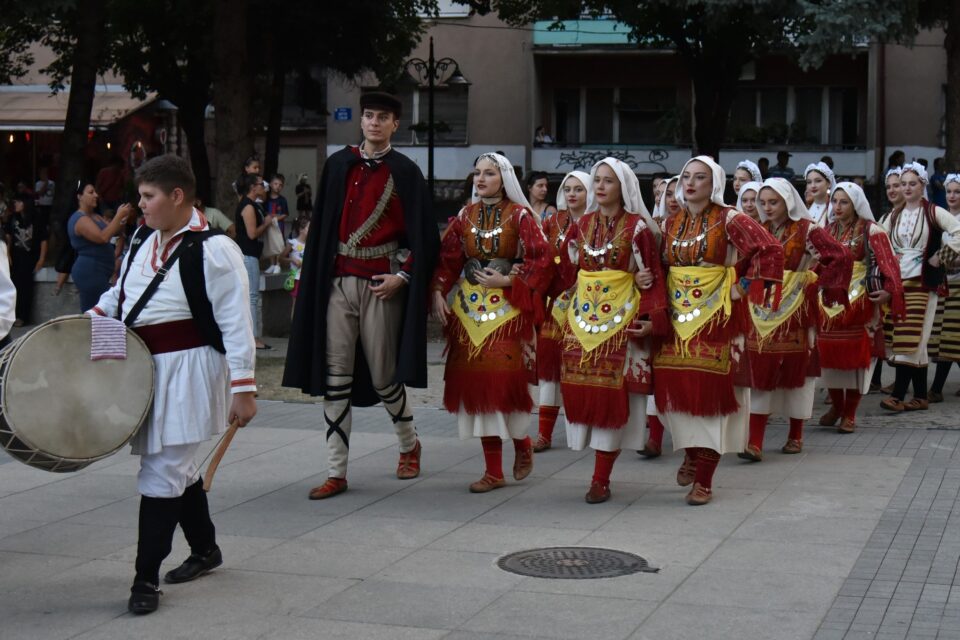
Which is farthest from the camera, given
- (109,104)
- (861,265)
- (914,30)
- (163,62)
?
(109,104)

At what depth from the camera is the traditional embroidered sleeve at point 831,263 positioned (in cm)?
939

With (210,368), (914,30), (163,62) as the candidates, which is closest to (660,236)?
(210,368)

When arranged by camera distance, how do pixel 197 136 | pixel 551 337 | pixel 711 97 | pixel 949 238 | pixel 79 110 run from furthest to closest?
pixel 197 136 < pixel 711 97 < pixel 79 110 < pixel 949 238 < pixel 551 337

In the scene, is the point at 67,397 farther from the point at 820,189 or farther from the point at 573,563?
the point at 820,189

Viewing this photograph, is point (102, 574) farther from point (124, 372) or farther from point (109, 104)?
point (109, 104)

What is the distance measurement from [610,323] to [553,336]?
6.89 ft

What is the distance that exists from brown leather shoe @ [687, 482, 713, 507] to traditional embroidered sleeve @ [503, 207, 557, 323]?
1345 mm

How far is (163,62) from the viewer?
86.5 feet

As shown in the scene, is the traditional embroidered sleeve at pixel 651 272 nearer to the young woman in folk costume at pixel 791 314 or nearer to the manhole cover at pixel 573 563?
the manhole cover at pixel 573 563

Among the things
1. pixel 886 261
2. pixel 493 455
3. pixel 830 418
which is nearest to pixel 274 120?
pixel 830 418

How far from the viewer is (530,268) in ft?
26.5

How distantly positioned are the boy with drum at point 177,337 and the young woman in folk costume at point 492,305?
7.76 ft

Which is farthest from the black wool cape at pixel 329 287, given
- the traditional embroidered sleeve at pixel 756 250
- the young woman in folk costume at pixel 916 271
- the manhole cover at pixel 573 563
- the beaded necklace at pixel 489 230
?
the young woman in folk costume at pixel 916 271

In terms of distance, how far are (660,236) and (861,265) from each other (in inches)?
124
